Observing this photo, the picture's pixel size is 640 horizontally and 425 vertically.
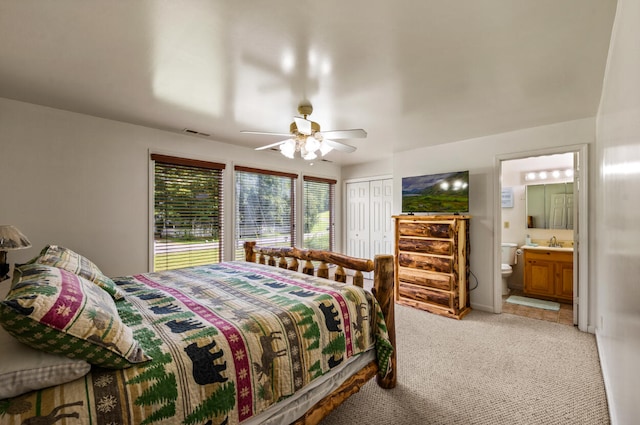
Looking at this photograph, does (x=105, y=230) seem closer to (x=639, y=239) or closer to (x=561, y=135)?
(x=639, y=239)

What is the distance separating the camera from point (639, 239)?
1025 millimetres

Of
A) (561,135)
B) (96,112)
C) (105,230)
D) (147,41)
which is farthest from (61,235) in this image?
(561,135)

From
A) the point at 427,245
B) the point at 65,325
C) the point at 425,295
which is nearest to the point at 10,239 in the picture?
the point at 65,325

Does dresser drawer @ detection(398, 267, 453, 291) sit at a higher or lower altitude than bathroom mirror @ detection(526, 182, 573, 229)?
lower

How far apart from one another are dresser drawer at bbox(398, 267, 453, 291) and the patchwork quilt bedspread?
2.00 meters

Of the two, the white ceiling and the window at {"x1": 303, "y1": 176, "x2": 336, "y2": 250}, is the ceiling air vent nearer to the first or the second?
the white ceiling

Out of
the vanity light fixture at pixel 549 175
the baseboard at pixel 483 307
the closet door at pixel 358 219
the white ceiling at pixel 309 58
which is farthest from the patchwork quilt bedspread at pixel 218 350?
the vanity light fixture at pixel 549 175

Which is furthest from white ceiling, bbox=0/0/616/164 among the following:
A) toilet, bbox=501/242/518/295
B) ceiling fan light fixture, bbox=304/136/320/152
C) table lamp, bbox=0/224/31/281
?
toilet, bbox=501/242/518/295

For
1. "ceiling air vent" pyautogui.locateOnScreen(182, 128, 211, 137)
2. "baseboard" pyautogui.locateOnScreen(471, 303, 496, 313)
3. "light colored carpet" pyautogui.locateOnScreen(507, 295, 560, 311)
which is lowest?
"light colored carpet" pyautogui.locateOnScreen(507, 295, 560, 311)

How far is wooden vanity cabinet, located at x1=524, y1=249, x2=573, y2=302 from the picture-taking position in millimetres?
4121

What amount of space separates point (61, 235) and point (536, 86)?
4.71 meters

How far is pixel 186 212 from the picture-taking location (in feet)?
12.4

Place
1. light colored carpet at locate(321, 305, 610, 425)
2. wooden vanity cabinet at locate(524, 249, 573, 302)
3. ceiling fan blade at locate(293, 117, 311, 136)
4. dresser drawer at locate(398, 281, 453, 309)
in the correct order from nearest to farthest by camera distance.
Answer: light colored carpet at locate(321, 305, 610, 425), ceiling fan blade at locate(293, 117, 311, 136), dresser drawer at locate(398, 281, 453, 309), wooden vanity cabinet at locate(524, 249, 573, 302)

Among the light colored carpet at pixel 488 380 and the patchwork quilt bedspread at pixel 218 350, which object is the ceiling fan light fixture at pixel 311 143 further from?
the light colored carpet at pixel 488 380
